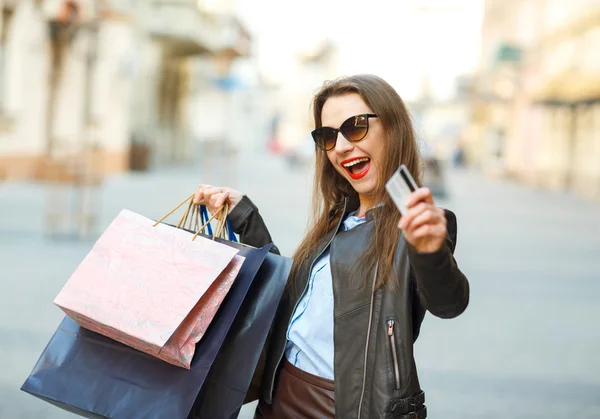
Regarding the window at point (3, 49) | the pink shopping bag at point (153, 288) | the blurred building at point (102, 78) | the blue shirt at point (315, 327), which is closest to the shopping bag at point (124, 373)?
the pink shopping bag at point (153, 288)

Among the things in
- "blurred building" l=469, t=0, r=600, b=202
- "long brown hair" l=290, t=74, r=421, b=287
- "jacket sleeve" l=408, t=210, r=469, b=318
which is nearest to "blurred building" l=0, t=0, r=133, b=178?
"long brown hair" l=290, t=74, r=421, b=287

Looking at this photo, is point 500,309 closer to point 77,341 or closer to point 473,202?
point 77,341

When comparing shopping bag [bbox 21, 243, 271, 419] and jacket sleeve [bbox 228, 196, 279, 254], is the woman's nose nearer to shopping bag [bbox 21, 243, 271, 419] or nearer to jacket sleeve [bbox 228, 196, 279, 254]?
shopping bag [bbox 21, 243, 271, 419]

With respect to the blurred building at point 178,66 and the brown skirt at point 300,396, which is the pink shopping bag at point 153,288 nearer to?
the brown skirt at point 300,396

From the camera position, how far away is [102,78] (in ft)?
79.2

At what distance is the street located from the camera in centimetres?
499

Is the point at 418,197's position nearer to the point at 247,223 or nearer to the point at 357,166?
the point at 357,166

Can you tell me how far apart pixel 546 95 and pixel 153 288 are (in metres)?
31.1

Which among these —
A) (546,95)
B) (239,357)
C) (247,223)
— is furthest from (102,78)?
(239,357)

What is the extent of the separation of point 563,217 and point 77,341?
18.3 m

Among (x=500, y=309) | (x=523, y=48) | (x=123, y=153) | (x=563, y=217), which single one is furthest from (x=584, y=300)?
(x=523, y=48)

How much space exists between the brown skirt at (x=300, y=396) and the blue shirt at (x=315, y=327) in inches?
0.8

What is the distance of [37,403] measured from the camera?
4562 millimetres

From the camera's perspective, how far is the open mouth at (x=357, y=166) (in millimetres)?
2219
